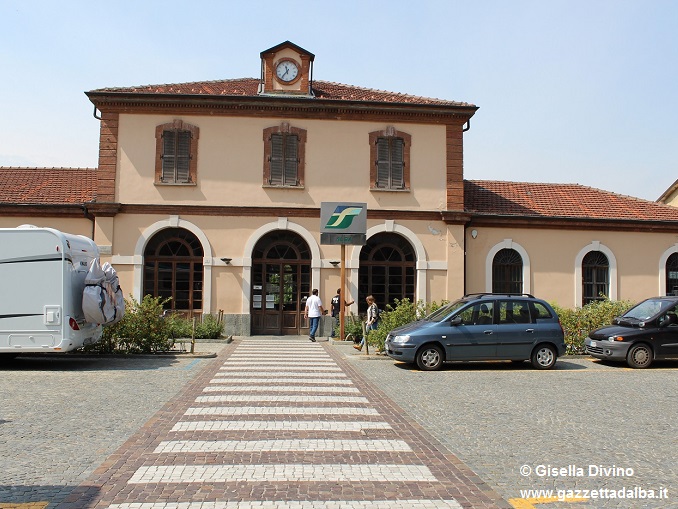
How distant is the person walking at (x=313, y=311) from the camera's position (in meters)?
20.1

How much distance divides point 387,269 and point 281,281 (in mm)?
3619

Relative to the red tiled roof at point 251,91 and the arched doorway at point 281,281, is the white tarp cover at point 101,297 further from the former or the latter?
the red tiled roof at point 251,91

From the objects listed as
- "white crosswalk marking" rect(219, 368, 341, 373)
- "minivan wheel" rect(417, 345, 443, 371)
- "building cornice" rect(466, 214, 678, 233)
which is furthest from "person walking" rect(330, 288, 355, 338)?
"minivan wheel" rect(417, 345, 443, 371)

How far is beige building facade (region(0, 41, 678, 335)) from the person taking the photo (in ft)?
70.3

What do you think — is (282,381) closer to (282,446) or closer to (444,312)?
(444,312)

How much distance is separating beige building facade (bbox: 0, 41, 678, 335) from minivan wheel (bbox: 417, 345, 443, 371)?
794cm

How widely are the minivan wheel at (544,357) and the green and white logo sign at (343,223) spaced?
6.18 meters

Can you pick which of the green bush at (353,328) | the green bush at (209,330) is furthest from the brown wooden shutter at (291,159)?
the green bush at (209,330)

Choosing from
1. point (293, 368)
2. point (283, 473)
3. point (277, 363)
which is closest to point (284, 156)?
point (277, 363)

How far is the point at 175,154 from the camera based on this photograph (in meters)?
21.6

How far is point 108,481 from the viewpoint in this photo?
5781mm

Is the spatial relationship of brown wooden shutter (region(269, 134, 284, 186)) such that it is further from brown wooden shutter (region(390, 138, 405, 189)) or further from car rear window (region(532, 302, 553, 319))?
car rear window (region(532, 302, 553, 319))

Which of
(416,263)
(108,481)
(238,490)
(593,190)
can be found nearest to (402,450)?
(238,490)

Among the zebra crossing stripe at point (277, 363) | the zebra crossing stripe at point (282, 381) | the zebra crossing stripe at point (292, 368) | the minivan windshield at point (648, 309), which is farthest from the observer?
the minivan windshield at point (648, 309)
